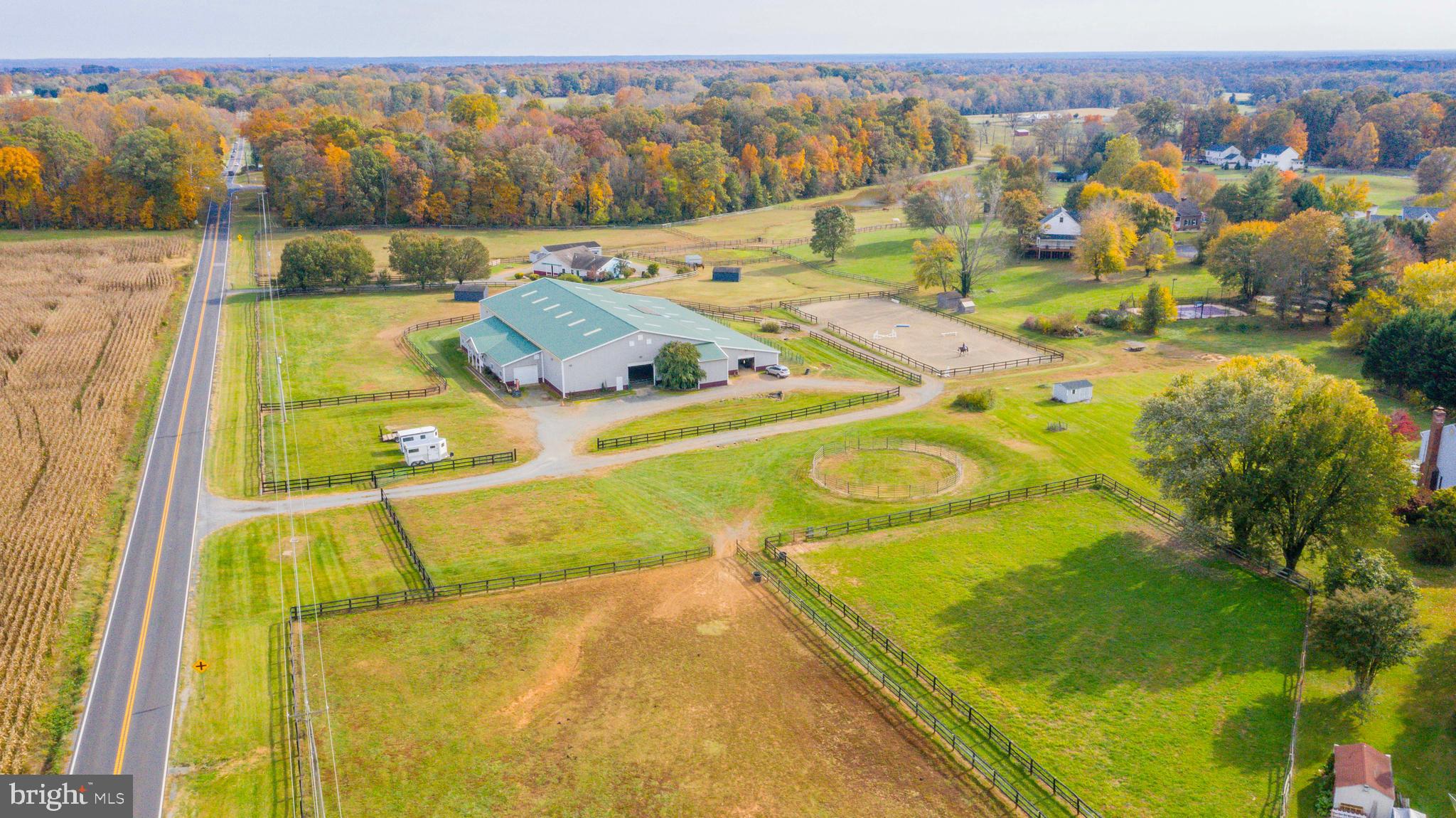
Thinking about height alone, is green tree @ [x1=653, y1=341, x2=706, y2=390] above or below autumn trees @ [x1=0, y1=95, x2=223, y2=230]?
below

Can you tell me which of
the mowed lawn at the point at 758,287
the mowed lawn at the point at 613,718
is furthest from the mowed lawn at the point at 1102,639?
the mowed lawn at the point at 758,287

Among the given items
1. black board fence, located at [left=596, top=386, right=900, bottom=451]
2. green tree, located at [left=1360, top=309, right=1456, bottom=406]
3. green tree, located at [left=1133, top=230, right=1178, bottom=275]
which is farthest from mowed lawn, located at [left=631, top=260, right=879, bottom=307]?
green tree, located at [left=1360, top=309, right=1456, bottom=406]

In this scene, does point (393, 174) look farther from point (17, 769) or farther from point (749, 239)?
point (17, 769)

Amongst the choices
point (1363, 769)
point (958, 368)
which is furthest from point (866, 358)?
point (1363, 769)

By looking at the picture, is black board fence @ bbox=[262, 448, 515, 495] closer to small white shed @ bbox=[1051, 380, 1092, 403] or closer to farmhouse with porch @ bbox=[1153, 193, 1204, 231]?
small white shed @ bbox=[1051, 380, 1092, 403]

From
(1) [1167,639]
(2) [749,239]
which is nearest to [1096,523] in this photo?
(1) [1167,639]

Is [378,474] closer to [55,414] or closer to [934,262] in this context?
[55,414]
